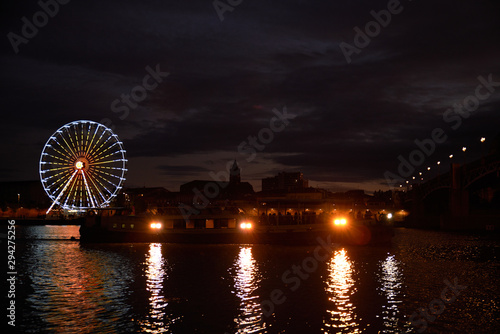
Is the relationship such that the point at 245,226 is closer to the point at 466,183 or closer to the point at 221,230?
the point at 221,230

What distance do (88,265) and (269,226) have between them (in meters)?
24.4

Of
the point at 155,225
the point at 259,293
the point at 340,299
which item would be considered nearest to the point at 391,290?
the point at 340,299

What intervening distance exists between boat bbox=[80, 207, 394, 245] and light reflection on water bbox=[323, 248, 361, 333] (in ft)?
53.2

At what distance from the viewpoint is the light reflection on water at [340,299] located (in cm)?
2091

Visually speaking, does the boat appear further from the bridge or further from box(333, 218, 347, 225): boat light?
the bridge

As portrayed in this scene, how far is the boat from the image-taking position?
58000mm

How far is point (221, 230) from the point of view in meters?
60.6

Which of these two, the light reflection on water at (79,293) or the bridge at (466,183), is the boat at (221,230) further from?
the bridge at (466,183)

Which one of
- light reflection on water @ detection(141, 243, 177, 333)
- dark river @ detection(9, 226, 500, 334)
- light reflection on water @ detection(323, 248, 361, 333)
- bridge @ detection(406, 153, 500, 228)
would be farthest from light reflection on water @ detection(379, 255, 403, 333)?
bridge @ detection(406, 153, 500, 228)

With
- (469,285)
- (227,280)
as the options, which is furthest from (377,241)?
(227,280)

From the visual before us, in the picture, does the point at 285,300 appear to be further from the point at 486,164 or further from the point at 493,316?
the point at 486,164

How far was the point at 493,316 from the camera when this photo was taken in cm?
2280

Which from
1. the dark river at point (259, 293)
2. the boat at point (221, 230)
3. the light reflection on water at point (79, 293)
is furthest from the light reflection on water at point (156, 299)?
the boat at point (221, 230)

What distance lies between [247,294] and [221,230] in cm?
3330
